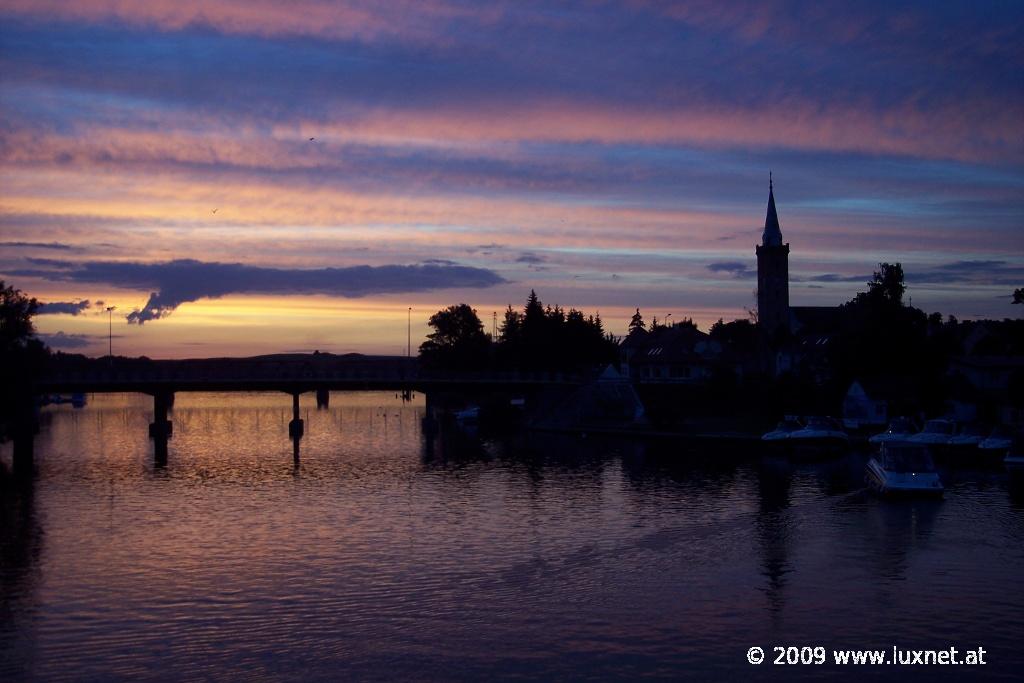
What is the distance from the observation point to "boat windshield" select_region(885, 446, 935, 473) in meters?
64.8

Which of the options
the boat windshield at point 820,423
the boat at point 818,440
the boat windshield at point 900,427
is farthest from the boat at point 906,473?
the boat windshield at point 820,423

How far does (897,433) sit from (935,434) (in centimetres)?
321

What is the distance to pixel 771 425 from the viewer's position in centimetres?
11119

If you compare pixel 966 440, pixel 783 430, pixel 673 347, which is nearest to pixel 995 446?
pixel 966 440

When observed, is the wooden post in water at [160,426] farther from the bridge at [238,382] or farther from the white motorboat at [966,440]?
the white motorboat at [966,440]

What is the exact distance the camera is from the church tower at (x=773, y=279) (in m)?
189

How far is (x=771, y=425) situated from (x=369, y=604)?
78.7 meters

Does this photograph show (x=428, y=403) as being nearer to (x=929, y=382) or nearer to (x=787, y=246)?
(x=929, y=382)

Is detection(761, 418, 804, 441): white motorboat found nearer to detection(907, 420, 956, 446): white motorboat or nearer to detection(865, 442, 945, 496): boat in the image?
detection(907, 420, 956, 446): white motorboat

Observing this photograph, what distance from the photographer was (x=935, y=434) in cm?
9162

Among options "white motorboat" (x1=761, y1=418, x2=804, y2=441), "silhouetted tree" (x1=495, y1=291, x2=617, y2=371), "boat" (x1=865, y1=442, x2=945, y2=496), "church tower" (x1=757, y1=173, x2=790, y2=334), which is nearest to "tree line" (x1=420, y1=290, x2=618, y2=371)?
"silhouetted tree" (x1=495, y1=291, x2=617, y2=371)

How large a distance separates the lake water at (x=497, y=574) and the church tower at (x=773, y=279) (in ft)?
365

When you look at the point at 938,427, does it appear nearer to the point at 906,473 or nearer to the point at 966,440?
the point at 966,440

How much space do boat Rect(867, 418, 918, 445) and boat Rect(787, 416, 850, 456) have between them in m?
2.60
